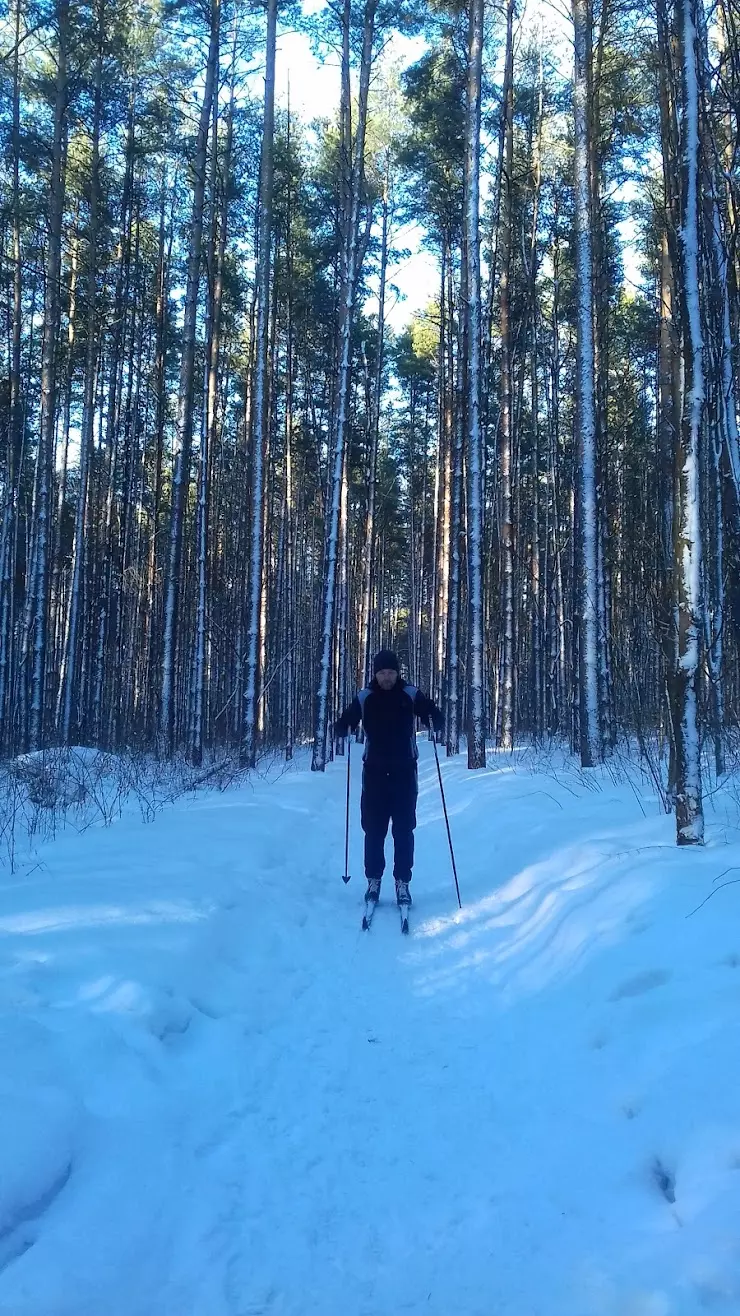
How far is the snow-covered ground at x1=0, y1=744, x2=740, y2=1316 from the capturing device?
2.27 metres

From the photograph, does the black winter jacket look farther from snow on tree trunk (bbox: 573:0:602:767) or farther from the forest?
snow on tree trunk (bbox: 573:0:602:767)

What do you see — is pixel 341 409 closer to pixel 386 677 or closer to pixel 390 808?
pixel 386 677

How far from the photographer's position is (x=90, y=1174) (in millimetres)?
2627

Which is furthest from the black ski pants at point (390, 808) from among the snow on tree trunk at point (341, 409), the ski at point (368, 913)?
the snow on tree trunk at point (341, 409)

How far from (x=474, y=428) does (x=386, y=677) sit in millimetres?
7503

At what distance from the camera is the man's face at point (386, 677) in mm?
6641

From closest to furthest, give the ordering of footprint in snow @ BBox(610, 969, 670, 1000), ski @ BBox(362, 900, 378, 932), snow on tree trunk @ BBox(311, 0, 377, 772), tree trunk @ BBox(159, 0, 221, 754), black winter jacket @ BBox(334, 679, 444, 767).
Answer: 1. footprint in snow @ BBox(610, 969, 670, 1000)
2. ski @ BBox(362, 900, 378, 932)
3. black winter jacket @ BBox(334, 679, 444, 767)
4. tree trunk @ BBox(159, 0, 221, 754)
5. snow on tree trunk @ BBox(311, 0, 377, 772)

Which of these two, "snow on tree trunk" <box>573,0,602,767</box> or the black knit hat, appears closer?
the black knit hat

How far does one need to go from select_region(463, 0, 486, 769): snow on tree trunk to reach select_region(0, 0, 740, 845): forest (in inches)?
2.2

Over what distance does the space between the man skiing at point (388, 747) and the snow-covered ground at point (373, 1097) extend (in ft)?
2.89

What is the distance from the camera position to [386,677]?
21.9 feet

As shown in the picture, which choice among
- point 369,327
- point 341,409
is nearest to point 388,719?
point 341,409

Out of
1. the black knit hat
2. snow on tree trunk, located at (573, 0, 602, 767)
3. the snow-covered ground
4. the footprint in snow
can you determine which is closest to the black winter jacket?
the black knit hat

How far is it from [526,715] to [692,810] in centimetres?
1858
